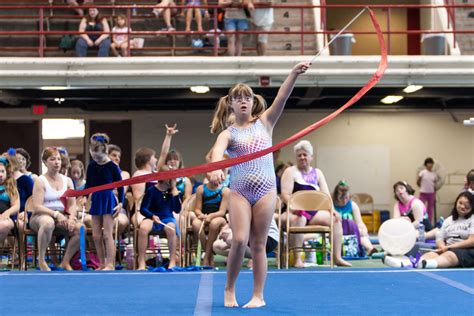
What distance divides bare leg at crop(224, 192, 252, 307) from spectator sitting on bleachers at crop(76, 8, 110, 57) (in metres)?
9.61

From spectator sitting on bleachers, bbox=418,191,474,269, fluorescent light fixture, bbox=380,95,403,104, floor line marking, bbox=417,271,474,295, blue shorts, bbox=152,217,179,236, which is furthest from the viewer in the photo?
fluorescent light fixture, bbox=380,95,403,104

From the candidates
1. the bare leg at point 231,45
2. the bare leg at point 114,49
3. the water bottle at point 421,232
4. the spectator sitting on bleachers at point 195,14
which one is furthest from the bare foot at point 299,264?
the spectator sitting on bleachers at point 195,14

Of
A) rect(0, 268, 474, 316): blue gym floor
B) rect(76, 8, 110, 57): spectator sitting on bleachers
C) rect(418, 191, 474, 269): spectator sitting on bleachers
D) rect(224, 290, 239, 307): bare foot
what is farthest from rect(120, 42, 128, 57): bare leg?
rect(224, 290, 239, 307): bare foot

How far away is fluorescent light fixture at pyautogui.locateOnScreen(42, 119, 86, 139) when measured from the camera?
1942 cm

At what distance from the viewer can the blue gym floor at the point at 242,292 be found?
5.68 m

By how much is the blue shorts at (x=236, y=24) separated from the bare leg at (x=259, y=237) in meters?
9.44

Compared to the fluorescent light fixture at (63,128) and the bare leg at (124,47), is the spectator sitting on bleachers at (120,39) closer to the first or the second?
the bare leg at (124,47)

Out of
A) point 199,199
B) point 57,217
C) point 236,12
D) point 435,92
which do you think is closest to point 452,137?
point 435,92

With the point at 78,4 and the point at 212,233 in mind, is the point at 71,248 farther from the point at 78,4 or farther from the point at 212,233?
the point at 78,4

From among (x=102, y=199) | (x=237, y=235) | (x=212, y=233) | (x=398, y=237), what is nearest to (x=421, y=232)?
(x=398, y=237)

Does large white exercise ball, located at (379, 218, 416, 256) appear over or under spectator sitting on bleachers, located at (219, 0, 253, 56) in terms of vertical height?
under

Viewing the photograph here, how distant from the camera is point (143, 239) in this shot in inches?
370

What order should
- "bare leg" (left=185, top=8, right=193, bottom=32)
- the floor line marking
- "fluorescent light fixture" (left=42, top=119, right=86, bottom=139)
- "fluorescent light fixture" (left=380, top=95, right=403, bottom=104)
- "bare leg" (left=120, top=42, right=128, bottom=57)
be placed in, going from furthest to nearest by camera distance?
"fluorescent light fixture" (left=42, top=119, right=86, bottom=139) → "fluorescent light fixture" (left=380, top=95, right=403, bottom=104) → "bare leg" (left=185, top=8, right=193, bottom=32) → "bare leg" (left=120, top=42, right=128, bottom=57) → the floor line marking

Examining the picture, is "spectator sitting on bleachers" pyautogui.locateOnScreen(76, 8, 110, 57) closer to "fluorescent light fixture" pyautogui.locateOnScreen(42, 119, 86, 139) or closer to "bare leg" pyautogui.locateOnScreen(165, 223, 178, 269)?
"fluorescent light fixture" pyautogui.locateOnScreen(42, 119, 86, 139)
